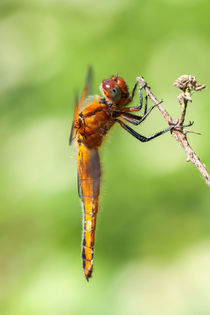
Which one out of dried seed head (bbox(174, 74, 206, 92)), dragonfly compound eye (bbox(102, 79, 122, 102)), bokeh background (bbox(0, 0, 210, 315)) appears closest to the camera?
dried seed head (bbox(174, 74, 206, 92))

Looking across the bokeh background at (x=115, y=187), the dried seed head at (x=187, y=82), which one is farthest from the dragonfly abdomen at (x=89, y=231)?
the dried seed head at (x=187, y=82)

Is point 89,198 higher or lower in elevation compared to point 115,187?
lower

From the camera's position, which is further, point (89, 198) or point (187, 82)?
point (89, 198)

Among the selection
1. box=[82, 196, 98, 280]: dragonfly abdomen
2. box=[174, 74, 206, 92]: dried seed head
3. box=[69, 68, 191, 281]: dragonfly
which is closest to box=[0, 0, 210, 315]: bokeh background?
box=[69, 68, 191, 281]: dragonfly

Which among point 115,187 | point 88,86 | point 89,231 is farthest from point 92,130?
point 115,187

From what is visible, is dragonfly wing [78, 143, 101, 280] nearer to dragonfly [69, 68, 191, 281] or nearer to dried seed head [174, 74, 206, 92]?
dragonfly [69, 68, 191, 281]

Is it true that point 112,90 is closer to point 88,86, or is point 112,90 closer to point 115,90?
point 115,90
